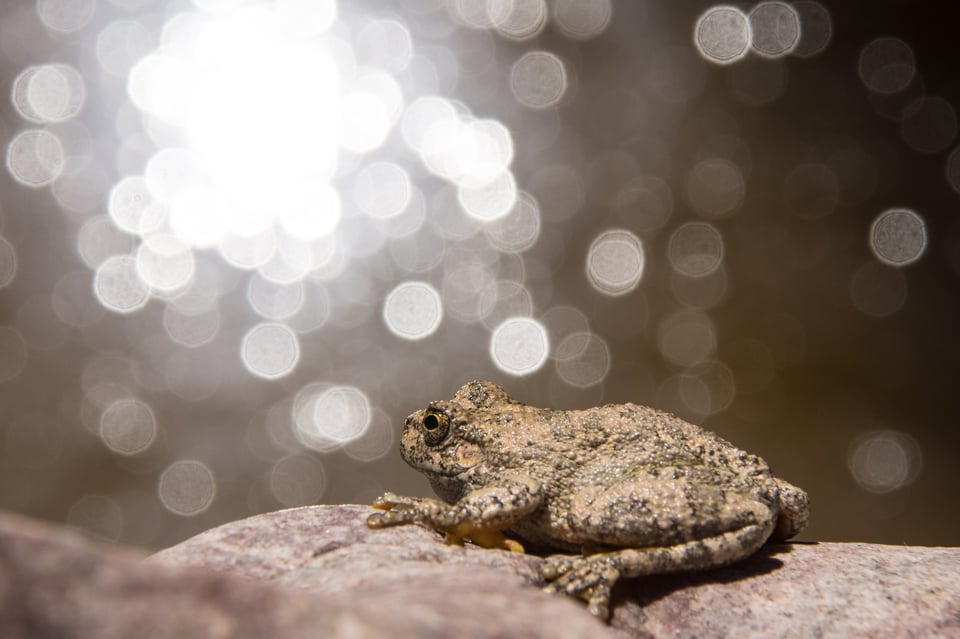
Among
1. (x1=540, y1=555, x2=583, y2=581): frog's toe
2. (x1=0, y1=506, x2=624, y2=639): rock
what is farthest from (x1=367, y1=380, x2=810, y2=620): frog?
(x1=0, y1=506, x2=624, y2=639): rock

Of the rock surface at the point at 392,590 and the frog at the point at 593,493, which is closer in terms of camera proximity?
the rock surface at the point at 392,590

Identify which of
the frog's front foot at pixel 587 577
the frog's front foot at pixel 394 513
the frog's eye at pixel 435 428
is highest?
the frog's eye at pixel 435 428

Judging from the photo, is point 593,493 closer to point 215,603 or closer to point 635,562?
point 635,562

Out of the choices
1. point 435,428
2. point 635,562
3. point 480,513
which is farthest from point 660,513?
point 435,428

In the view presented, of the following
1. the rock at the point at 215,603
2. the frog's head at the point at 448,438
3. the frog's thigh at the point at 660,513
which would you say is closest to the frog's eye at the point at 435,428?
the frog's head at the point at 448,438

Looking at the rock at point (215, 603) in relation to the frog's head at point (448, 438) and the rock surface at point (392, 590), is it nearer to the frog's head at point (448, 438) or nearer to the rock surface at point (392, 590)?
the rock surface at point (392, 590)

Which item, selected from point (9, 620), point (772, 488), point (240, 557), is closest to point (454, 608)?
point (9, 620)

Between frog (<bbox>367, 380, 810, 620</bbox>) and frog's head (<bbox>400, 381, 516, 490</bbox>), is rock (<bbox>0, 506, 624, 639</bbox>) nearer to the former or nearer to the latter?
frog (<bbox>367, 380, 810, 620</bbox>)

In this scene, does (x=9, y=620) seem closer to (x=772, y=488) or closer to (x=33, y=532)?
(x=33, y=532)
